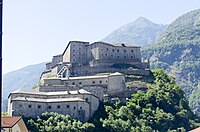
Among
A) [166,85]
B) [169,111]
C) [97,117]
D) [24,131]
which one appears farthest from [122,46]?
[24,131]

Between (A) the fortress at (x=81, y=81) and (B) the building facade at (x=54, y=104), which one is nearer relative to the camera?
(B) the building facade at (x=54, y=104)

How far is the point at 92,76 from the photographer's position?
152625 millimetres

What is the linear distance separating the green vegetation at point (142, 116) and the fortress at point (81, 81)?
10.8 feet

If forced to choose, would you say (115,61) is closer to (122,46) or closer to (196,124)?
(122,46)

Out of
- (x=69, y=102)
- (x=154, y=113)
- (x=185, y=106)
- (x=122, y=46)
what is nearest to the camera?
(x=69, y=102)

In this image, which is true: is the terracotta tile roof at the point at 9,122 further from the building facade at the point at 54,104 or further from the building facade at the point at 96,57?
the building facade at the point at 96,57

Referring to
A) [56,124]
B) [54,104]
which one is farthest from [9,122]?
[54,104]

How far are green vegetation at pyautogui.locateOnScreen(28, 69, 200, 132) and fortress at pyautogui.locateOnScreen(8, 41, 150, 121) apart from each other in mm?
3292

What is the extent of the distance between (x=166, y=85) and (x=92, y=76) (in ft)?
76.1

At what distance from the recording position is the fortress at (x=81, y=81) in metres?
132

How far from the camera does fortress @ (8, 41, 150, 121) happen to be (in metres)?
132

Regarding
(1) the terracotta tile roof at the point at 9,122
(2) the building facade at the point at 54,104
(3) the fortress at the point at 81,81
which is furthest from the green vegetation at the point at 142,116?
(1) the terracotta tile roof at the point at 9,122

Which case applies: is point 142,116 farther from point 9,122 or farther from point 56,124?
point 9,122

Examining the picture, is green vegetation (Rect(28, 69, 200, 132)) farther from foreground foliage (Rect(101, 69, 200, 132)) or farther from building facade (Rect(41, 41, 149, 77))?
building facade (Rect(41, 41, 149, 77))
